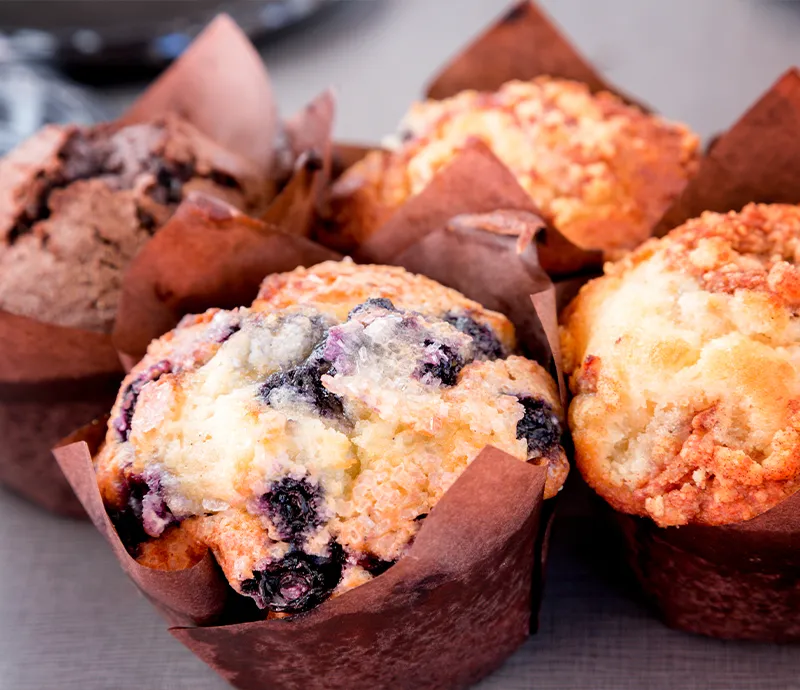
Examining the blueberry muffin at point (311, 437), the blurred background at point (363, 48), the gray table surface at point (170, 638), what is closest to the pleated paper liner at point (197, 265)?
the blueberry muffin at point (311, 437)

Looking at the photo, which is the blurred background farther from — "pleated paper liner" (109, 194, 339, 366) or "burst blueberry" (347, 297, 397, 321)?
"burst blueberry" (347, 297, 397, 321)

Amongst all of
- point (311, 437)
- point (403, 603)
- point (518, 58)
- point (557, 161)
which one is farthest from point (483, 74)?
point (403, 603)

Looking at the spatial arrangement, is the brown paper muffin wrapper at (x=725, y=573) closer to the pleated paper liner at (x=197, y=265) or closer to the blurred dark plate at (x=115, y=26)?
the pleated paper liner at (x=197, y=265)

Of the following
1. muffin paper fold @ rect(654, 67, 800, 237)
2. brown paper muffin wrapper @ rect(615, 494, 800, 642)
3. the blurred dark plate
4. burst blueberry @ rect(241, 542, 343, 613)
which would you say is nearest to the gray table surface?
brown paper muffin wrapper @ rect(615, 494, 800, 642)

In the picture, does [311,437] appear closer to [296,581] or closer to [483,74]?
[296,581]

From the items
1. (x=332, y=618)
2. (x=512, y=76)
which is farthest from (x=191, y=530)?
(x=512, y=76)

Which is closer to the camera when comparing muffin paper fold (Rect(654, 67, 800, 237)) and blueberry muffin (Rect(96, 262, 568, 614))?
blueberry muffin (Rect(96, 262, 568, 614))
